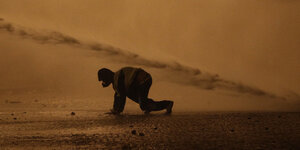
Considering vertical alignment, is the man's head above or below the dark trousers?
above

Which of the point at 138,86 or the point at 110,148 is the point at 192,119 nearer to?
the point at 138,86

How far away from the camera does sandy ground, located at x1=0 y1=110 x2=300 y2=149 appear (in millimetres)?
5289

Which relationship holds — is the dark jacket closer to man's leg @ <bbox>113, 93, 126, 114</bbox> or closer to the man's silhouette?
the man's silhouette

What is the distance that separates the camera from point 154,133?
6422 millimetres

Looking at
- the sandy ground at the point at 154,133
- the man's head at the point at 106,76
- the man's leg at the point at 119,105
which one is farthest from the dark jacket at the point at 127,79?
the sandy ground at the point at 154,133

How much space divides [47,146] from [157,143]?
1240mm

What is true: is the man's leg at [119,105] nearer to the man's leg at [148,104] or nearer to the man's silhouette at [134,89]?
the man's silhouette at [134,89]

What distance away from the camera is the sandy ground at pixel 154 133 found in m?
5.29

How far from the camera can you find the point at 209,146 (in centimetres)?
517

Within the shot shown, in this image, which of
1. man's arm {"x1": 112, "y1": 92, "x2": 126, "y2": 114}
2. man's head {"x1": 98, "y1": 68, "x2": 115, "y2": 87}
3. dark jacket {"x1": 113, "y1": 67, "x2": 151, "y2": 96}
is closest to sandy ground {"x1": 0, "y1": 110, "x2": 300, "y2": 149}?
man's arm {"x1": 112, "y1": 92, "x2": 126, "y2": 114}

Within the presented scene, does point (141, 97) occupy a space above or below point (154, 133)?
above

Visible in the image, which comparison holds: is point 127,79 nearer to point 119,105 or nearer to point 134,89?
point 134,89

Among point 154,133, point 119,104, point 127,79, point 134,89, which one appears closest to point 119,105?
point 119,104

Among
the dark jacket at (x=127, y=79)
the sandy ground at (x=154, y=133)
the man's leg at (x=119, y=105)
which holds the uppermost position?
the dark jacket at (x=127, y=79)
